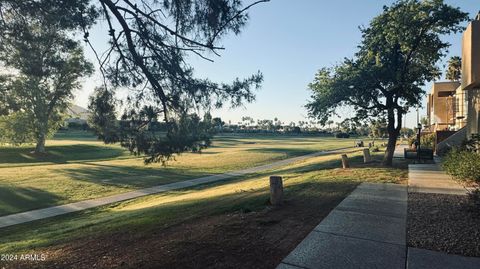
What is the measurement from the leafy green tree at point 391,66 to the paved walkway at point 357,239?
30.4ft

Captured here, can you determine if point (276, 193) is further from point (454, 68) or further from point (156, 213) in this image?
point (454, 68)

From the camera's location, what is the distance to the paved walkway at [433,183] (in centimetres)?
987

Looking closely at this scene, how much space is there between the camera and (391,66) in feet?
53.8

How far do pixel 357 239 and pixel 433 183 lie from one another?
7254 millimetres

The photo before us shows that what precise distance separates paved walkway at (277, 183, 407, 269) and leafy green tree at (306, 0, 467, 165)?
927 centimetres

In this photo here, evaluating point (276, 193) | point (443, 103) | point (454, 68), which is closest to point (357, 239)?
point (276, 193)

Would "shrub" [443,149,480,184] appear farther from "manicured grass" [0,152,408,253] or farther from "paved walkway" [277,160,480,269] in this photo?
"paved walkway" [277,160,480,269]

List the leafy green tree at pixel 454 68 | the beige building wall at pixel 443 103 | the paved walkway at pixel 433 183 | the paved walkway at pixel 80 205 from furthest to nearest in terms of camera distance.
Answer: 1. the leafy green tree at pixel 454 68
2. the beige building wall at pixel 443 103
3. the paved walkway at pixel 80 205
4. the paved walkway at pixel 433 183

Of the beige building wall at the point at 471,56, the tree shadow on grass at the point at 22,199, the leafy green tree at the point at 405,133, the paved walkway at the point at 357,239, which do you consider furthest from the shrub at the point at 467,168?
the leafy green tree at the point at 405,133

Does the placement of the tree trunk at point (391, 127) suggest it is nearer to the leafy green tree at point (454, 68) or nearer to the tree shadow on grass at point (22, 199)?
the tree shadow on grass at point (22, 199)

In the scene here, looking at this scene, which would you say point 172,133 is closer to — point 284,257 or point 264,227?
point 264,227

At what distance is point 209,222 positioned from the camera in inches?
278

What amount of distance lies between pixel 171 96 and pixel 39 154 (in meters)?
41.8

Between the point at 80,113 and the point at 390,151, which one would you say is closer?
the point at 80,113
